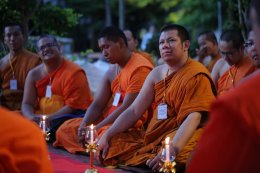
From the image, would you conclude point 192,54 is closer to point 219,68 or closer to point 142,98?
point 219,68

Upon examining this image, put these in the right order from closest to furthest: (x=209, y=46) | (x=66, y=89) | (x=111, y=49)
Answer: (x=111, y=49)
(x=66, y=89)
(x=209, y=46)

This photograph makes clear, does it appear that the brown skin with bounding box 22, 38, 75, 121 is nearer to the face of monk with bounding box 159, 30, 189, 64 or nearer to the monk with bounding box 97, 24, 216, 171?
the monk with bounding box 97, 24, 216, 171

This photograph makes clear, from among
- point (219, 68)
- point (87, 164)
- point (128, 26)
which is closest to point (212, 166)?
point (87, 164)

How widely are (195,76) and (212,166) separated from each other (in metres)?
2.91

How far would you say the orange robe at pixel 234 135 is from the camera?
161 cm

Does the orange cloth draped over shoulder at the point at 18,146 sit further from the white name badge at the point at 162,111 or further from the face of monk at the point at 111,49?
the face of monk at the point at 111,49

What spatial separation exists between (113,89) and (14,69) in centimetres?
205

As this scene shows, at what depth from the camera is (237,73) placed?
5652 millimetres

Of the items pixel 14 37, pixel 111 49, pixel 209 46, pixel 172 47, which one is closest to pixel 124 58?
pixel 111 49

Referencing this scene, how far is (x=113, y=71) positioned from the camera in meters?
5.89

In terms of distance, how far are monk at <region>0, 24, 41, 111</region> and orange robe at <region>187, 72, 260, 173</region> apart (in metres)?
5.82

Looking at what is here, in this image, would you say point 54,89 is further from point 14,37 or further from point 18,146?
point 18,146

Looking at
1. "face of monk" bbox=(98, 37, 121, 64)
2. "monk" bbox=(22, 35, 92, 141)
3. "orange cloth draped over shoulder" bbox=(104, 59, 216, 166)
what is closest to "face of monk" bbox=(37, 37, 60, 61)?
"monk" bbox=(22, 35, 92, 141)

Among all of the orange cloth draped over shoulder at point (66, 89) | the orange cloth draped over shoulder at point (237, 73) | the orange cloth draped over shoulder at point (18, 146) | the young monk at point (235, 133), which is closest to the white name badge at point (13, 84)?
the orange cloth draped over shoulder at point (66, 89)
